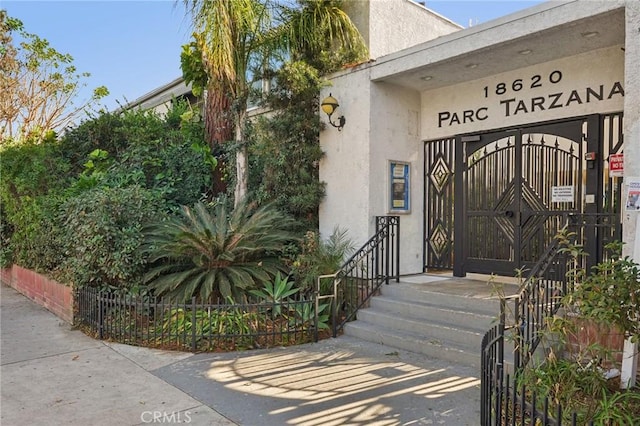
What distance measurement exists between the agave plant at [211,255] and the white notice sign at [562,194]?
155 inches

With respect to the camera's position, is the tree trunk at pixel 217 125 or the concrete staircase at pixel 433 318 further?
the tree trunk at pixel 217 125

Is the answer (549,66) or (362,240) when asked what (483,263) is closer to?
(362,240)

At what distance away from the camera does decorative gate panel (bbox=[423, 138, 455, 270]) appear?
773 cm

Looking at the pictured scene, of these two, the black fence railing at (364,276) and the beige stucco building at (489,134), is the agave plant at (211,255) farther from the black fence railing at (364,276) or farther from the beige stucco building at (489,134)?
the beige stucco building at (489,134)

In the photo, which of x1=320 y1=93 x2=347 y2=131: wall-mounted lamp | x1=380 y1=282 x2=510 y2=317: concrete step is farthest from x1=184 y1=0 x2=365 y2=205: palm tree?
x1=380 y1=282 x2=510 y2=317: concrete step

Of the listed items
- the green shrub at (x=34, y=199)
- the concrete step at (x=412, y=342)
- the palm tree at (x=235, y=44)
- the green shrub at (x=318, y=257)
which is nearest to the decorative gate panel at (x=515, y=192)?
the concrete step at (x=412, y=342)

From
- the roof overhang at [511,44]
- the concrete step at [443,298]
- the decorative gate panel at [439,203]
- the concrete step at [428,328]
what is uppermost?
the roof overhang at [511,44]

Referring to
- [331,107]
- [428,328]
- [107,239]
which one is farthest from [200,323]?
[331,107]

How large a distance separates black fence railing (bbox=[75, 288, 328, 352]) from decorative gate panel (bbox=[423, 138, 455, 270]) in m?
2.67

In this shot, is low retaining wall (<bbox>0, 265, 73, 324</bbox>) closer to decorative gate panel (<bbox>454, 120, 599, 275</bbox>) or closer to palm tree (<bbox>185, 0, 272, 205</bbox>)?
palm tree (<bbox>185, 0, 272, 205</bbox>)

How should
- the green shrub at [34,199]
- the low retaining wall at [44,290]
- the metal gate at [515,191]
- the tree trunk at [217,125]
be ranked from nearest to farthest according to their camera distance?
1. the metal gate at [515,191]
2. the low retaining wall at [44,290]
3. the green shrub at [34,199]
4. the tree trunk at [217,125]

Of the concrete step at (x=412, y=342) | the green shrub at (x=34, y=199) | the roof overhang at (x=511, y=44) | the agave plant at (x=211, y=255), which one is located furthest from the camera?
the green shrub at (x=34, y=199)

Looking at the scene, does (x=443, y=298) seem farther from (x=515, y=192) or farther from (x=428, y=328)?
(x=515, y=192)

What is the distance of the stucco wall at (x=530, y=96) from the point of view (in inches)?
229
